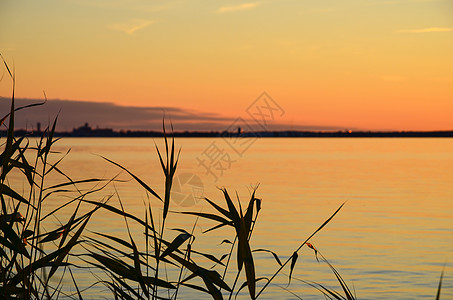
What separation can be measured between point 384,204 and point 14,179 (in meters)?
17.4

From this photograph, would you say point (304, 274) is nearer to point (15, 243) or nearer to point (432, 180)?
point (15, 243)

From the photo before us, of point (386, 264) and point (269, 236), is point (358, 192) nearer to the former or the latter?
point (269, 236)

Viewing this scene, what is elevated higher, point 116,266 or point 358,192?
point 116,266

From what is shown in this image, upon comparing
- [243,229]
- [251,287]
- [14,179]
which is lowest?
[14,179]

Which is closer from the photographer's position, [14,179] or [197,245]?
[197,245]

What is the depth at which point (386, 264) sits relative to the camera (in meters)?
12.4

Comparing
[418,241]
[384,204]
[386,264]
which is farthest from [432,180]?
[386,264]

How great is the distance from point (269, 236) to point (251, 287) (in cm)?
1124

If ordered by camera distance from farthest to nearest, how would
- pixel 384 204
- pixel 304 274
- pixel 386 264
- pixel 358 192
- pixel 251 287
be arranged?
pixel 358 192
pixel 384 204
pixel 386 264
pixel 304 274
pixel 251 287

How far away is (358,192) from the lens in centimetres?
2714

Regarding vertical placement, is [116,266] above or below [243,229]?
below

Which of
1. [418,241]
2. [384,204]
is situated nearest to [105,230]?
[418,241]

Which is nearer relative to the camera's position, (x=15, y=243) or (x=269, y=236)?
(x=15, y=243)

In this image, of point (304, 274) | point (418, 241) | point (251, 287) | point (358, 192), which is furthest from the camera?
point (358, 192)
